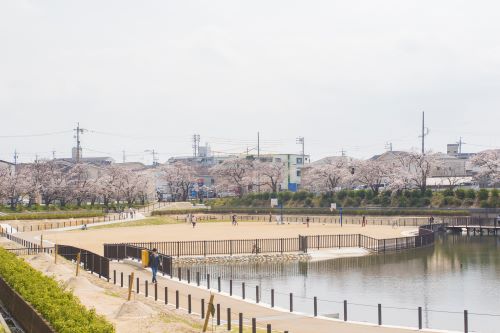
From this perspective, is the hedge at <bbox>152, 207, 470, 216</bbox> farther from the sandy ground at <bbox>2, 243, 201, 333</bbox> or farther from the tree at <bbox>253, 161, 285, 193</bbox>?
the sandy ground at <bbox>2, 243, 201, 333</bbox>

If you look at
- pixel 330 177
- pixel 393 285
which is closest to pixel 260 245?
pixel 393 285

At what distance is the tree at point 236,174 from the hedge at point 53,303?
5175 inches

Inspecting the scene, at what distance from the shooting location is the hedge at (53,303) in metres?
16.0

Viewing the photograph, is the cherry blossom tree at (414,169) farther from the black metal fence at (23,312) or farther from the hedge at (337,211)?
the black metal fence at (23,312)

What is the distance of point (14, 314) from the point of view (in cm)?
2167

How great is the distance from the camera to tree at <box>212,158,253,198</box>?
15862cm

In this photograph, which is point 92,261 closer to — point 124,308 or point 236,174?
point 124,308

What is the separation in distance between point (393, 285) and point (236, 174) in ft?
408

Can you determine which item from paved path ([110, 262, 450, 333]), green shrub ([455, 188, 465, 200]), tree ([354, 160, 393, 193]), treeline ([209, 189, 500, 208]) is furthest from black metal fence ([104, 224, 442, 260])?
tree ([354, 160, 393, 193])

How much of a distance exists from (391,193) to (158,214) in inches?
1568

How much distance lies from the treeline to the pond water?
43.6 metres

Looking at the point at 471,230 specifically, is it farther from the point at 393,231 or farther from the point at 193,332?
the point at 193,332

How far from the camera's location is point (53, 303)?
18.8m

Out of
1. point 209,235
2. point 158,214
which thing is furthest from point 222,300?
A: point 158,214
